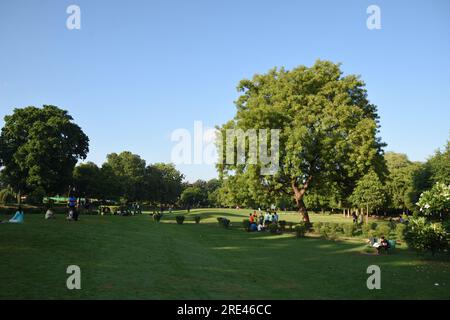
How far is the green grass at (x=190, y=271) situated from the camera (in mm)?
9539

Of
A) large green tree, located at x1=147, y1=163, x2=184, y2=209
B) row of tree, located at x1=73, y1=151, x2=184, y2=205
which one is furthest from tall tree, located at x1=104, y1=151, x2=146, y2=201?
large green tree, located at x1=147, y1=163, x2=184, y2=209

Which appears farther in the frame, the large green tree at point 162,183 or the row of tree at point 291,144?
the large green tree at point 162,183

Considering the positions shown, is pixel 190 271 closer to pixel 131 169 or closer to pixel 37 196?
pixel 37 196

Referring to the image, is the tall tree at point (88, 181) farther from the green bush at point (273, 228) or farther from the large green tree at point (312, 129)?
the green bush at point (273, 228)

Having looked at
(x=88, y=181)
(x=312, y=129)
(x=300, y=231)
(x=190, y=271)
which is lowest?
(x=300, y=231)

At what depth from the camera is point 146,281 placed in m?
10.5

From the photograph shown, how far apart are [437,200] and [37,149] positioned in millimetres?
44528

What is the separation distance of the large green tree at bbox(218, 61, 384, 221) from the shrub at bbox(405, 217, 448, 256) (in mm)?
13408

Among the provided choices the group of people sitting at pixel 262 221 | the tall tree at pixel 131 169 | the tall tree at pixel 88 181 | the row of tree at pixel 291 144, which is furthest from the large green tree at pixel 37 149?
the tall tree at pixel 131 169

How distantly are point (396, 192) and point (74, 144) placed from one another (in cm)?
6495

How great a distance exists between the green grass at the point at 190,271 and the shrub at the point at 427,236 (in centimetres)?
75

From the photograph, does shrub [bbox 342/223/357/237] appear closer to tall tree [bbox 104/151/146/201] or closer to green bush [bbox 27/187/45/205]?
green bush [bbox 27/187/45/205]

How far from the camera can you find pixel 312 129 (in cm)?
3209

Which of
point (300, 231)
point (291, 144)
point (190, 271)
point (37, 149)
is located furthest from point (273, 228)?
point (37, 149)
